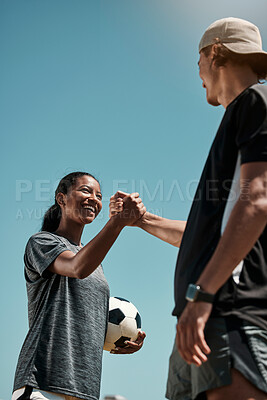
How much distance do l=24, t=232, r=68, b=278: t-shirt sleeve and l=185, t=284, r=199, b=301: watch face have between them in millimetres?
2227

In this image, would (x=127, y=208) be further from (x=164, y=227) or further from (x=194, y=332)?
(x=194, y=332)

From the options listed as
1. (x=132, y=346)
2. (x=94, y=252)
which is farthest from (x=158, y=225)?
(x=132, y=346)

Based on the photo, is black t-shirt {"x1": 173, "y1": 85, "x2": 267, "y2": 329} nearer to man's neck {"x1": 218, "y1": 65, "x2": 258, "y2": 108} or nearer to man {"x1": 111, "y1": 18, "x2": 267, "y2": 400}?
man {"x1": 111, "y1": 18, "x2": 267, "y2": 400}

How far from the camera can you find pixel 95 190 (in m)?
5.16

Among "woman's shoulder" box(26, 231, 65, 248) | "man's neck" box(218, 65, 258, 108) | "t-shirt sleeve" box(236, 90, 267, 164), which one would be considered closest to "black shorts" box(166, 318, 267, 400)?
"t-shirt sleeve" box(236, 90, 267, 164)

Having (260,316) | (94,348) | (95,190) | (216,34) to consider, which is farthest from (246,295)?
(95,190)

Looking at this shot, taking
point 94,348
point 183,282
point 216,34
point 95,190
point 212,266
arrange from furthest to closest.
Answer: point 95,190 < point 94,348 < point 216,34 < point 183,282 < point 212,266

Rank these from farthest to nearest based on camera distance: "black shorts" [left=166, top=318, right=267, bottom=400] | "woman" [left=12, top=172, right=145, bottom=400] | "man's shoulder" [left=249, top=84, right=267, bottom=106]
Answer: "woman" [left=12, top=172, right=145, bottom=400] < "man's shoulder" [left=249, top=84, right=267, bottom=106] < "black shorts" [left=166, top=318, right=267, bottom=400]

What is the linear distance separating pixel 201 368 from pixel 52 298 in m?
2.23

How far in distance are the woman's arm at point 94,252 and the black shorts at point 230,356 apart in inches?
72.3

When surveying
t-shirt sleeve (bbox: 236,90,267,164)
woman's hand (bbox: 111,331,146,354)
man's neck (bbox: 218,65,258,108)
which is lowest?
woman's hand (bbox: 111,331,146,354)

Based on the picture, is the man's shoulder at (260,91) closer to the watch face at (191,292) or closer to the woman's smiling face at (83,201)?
the watch face at (191,292)

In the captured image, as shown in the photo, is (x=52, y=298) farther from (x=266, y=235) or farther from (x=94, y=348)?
(x=266, y=235)

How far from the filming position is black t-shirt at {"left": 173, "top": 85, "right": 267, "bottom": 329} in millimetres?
2184
